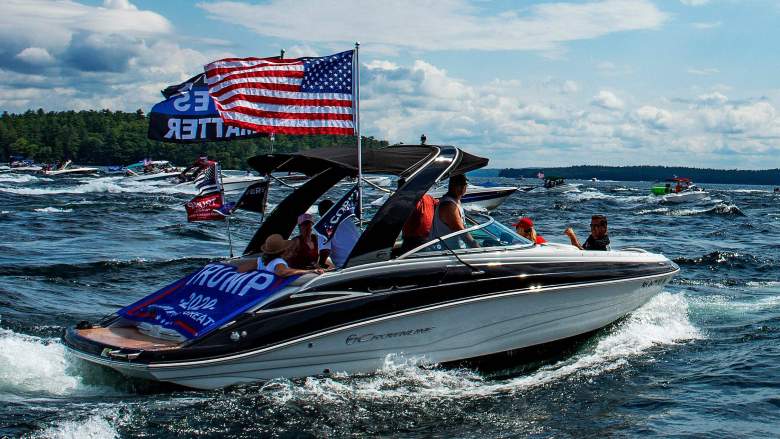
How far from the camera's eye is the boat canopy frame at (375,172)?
8555 mm

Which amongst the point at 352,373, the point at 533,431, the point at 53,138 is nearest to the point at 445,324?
the point at 352,373

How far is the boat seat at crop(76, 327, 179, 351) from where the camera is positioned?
26.1 feet

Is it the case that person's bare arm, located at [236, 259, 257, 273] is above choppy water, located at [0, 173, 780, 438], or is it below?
above

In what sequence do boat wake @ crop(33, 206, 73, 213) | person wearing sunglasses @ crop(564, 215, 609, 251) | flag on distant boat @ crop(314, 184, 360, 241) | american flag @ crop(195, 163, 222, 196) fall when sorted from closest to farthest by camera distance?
flag on distant boat @ crop(314, 184, 360, 241) < american flag @ crop(195, 163, 222, 196) < person wearing sunglasses @ crop(564, 215, 609, 251) < boat wake @ crop(33, 206, 73, 213)

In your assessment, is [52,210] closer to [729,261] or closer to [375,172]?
[729,261]

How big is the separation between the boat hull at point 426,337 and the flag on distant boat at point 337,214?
1.74 metres

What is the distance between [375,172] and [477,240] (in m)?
1.38

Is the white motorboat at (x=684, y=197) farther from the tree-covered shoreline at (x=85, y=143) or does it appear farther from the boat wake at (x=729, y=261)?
the tree-covered shoreline at (x=85, y=143)

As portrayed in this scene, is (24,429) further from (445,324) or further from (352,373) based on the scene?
(445,324)

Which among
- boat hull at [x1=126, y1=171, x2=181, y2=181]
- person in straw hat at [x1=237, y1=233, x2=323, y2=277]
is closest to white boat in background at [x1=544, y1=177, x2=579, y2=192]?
boat hull at [x1=126, y1=171, x2=181, y2=181]

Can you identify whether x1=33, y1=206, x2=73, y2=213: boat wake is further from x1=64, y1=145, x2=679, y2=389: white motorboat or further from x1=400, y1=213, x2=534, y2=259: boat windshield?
x1=400, y1=213, x2=534, y2=259: boat windshield

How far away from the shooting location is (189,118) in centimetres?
1006

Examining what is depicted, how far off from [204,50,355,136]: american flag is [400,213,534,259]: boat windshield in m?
1.69

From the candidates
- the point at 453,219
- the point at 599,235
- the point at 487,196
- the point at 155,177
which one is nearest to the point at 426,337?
the point at 453,219
